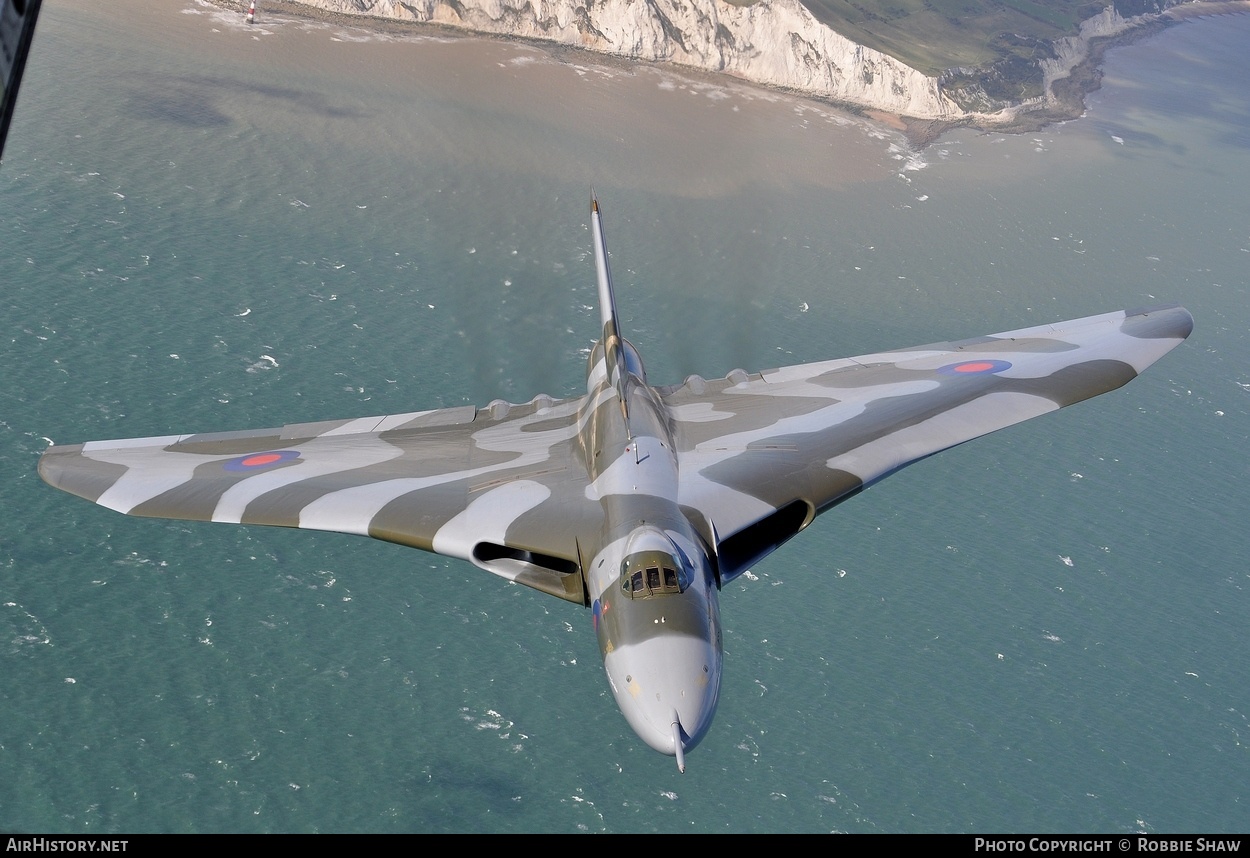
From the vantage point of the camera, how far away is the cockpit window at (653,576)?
40125mm

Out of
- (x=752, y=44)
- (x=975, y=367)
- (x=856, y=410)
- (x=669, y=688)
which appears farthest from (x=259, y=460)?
(x=752, y=44)

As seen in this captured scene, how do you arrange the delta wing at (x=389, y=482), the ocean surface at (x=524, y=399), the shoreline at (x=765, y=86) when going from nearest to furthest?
the delta wing at (x=389, y=482)
the ocean surface at (x=524, y=399)
the shoreline at (x=765, y=86)

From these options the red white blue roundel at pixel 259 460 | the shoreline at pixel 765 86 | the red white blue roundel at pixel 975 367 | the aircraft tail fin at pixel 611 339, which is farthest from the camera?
the shoreline at pixel 765 86

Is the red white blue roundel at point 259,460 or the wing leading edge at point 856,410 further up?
the wing leading edge at point 856,410

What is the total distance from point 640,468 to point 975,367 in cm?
2419

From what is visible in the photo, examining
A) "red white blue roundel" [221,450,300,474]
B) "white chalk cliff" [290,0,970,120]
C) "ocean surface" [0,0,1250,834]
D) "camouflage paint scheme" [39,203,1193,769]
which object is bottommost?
"ocean surface" [0,0,1250,834]

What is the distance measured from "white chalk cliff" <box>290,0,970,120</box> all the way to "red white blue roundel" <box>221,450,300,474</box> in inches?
4697

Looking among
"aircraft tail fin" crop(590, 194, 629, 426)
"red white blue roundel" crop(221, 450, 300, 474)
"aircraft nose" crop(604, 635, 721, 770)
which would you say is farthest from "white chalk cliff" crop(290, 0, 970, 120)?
"aircraft nose" crop(604, 635, 721, 770)

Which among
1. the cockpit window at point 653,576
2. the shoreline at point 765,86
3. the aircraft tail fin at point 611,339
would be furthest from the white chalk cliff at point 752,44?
the cockpit window at point 653,576

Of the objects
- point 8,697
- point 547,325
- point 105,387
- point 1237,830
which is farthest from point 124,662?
point 1237,830

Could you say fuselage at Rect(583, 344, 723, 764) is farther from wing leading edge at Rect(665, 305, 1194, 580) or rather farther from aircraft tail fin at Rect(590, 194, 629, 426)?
aircraft tail fin at Rect(590, 194, 629, 426)

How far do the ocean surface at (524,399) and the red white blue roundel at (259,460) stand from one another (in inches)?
541

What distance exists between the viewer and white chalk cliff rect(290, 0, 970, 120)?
15975 cm

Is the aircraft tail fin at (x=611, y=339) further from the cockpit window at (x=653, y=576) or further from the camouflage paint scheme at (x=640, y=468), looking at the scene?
the cockpit window at (x=653, y=576)
